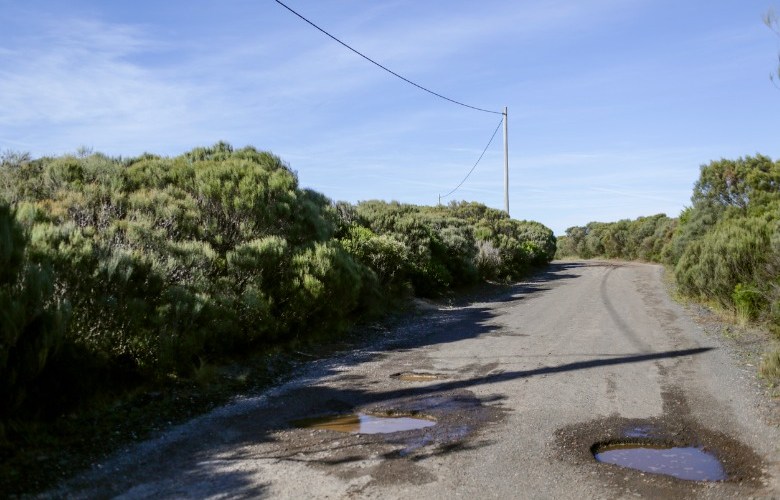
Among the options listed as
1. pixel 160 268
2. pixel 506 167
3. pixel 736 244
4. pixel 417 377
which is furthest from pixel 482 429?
pixel 506 167

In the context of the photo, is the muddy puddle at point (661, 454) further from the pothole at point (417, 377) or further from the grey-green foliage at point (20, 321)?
the grey-green foliage at point (20, 321)

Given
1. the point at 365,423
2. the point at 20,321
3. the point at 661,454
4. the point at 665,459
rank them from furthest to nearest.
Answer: the point at 365,423
the point at 20,321
the point at 661,454
the point at 665,459

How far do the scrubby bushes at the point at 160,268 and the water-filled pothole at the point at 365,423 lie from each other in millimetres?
2302

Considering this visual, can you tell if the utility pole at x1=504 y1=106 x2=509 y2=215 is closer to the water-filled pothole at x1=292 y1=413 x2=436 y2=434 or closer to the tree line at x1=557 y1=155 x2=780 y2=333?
the tree line at x1=557 y1=155 x2=780 y2=333

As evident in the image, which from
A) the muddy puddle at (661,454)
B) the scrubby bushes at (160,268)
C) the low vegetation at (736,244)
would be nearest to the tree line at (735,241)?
the low vegetation at (736,244)

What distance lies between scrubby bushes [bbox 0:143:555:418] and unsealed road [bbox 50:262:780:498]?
128 centimetres

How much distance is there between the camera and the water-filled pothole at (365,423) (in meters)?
6.27

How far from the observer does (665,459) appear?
5.35 metres

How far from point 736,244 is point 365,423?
1076 centimetres

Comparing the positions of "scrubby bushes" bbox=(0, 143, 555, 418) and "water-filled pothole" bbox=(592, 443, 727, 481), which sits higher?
"scrubby bushes" bbox=(0, 143, 555, 418)

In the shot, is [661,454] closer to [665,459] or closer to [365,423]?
[665,459]

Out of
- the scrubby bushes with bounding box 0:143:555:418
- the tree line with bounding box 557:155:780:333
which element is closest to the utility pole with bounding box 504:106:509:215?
the tree line with bounding box 557:155:780:333

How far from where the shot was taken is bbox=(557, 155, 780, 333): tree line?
12258mm

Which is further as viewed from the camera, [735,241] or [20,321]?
[735,241]
